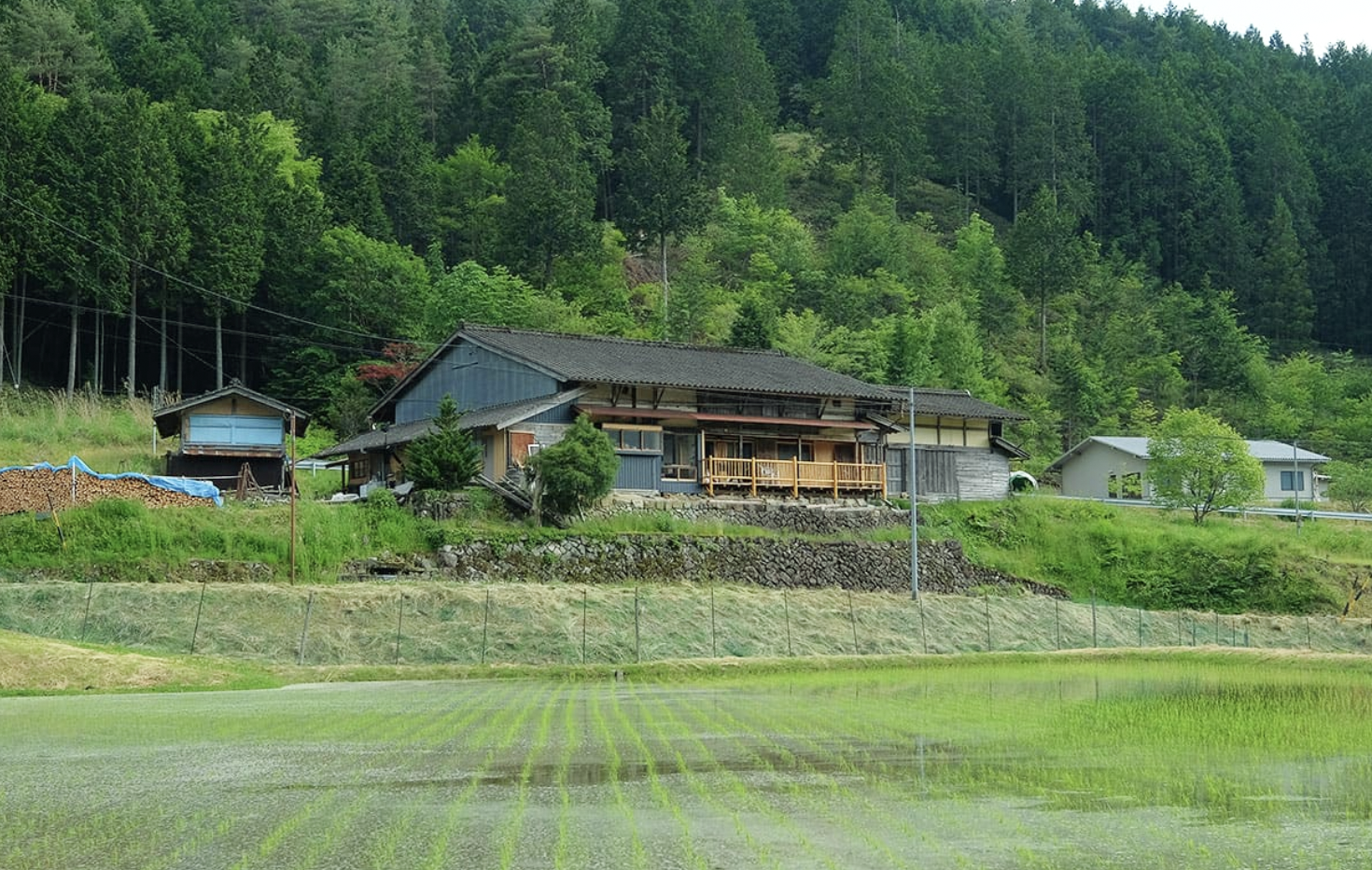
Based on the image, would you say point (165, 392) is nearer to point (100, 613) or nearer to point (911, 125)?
point (100, 613)

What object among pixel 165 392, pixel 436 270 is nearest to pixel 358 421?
pixel 165 392

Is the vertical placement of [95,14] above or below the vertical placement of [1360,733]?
above

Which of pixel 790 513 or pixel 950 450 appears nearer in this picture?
pixel 790 513

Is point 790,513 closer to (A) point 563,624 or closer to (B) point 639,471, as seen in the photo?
(B) point 639,471

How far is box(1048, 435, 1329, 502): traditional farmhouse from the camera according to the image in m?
56.2

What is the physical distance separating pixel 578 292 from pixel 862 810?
54.0m

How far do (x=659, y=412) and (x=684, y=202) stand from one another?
33.0 meters

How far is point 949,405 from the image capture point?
4869 centimetres

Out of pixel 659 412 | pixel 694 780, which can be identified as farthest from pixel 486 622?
pixel 694 780

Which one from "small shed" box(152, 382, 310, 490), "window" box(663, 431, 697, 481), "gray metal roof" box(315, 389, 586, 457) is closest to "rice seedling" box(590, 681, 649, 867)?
"gray metal roof" box(315, 389, 586, 457)

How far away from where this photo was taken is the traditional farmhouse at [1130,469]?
56219mm

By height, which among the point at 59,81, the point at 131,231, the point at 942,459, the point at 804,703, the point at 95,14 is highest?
the point at 95,14

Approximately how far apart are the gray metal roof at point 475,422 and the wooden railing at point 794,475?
476 centimetres

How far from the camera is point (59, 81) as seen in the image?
68750 millimetres
